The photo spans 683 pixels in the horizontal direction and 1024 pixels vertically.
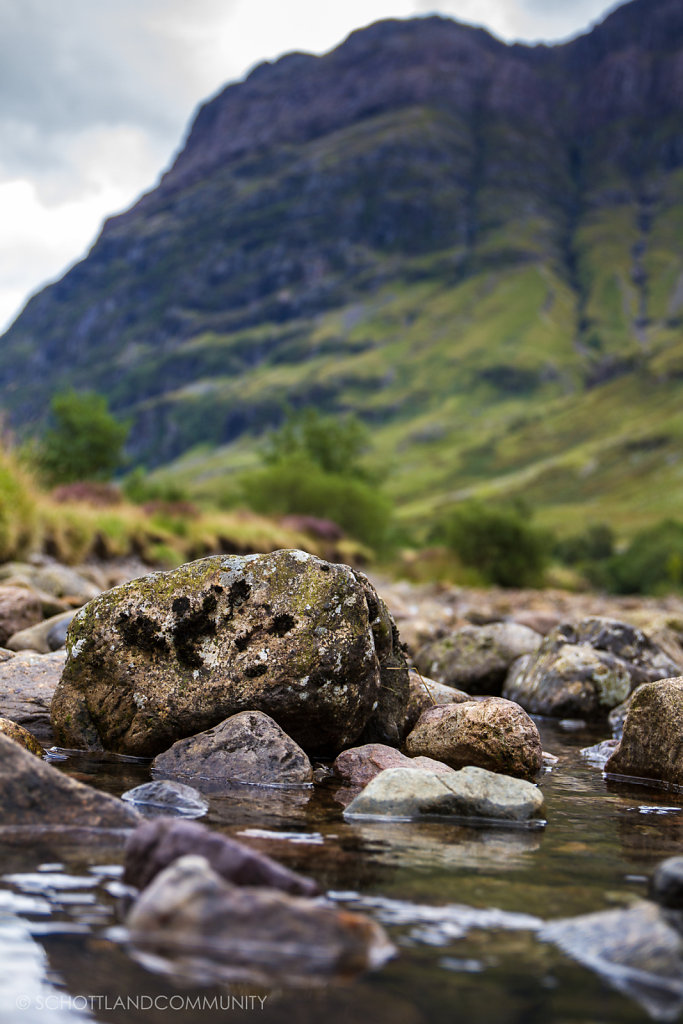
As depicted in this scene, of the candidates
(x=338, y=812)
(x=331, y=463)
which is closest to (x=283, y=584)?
(x=338, y=812)

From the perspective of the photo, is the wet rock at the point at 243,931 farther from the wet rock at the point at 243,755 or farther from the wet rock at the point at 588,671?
the wet rock at the point at 588,671

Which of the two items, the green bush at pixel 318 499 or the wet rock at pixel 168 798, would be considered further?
the green bush at pixel 318 499

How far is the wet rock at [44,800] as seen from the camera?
18.2 feet

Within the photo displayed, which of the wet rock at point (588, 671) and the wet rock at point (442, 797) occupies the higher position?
the wet rock at point (588, 671)

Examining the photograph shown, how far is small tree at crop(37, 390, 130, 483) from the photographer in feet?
152

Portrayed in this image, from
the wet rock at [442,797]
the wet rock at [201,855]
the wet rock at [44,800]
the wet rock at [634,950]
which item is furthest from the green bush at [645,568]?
the wet rock at [201,855]

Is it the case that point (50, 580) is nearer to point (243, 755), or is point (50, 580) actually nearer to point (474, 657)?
point (474, 657)

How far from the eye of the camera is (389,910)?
15.0ft

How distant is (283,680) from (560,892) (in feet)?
12.1

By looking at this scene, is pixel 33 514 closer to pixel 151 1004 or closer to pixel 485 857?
pixel 485 857

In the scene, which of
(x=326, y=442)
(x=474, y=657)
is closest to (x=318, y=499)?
(x=326, y=442)

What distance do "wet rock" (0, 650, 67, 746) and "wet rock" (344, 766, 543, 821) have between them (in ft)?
11.6

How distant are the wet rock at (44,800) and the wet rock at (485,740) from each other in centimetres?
368

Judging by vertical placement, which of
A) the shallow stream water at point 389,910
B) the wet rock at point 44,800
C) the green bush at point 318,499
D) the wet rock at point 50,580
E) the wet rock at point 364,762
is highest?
the green bush at point 318,499
